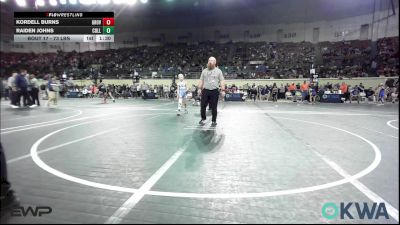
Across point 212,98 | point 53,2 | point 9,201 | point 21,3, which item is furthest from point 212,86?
point 9,201

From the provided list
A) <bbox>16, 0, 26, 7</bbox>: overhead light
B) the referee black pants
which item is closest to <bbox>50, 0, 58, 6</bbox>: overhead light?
<bbox>16, 0, 26, 7</bbox>: overhead light

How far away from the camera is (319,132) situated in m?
7.18

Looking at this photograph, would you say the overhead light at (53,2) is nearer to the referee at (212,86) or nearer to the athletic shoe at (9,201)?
the referee at (212,86)

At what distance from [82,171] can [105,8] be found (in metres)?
5.25

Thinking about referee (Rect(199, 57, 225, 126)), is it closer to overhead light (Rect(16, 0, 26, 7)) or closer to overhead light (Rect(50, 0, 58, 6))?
overhead light (Rect(50, 0, 58, 6))

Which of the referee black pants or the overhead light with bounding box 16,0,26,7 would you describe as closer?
the overhead light with bounding box 16,0,26,7

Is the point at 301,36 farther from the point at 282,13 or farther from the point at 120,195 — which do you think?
the point at 120,195

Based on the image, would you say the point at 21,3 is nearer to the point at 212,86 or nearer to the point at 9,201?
the point at 9,201

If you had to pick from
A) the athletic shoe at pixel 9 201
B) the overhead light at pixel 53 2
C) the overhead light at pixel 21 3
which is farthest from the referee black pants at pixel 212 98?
the athletic shoe at pixel 9 201

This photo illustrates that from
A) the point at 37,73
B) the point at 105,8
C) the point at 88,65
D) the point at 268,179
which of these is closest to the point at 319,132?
the point at 268,179
